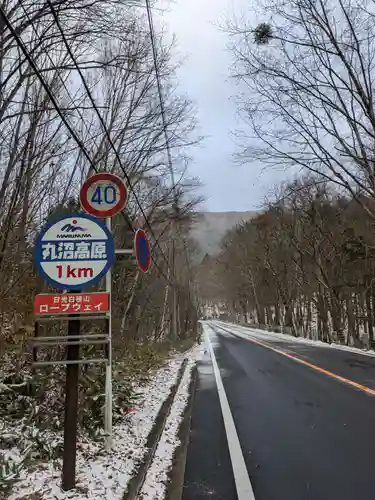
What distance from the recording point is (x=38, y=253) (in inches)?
172

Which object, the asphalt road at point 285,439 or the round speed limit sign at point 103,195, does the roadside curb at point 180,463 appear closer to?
the asphalt road at point 285,439

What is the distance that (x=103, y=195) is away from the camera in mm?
5578

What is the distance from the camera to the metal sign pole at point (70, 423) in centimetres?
414

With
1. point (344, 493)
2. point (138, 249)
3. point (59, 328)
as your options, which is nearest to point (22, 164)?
point (59, 328)

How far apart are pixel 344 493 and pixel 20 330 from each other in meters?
4.19

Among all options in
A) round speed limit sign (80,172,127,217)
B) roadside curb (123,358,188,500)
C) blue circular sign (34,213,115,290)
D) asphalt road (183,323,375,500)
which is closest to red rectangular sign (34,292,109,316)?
blue circular sign (34,213,115,290)

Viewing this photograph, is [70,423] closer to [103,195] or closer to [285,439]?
[103,195]

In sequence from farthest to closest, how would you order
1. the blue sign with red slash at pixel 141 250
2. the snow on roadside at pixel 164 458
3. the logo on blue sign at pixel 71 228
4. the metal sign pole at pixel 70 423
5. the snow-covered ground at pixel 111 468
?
the blue sign with red slash at pixel 141 250
the logo on blue sign at pixel 71 228
the snow on roadside at pixel 164 458
the metal sign pole at pixel 70 423
the snow-covered ground at pixel 111 468

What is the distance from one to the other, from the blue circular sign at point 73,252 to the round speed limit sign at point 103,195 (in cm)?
97

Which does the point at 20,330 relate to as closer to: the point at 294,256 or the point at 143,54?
the point at 143,54

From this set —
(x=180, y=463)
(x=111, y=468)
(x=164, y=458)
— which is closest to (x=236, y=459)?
(x=180, y=463)

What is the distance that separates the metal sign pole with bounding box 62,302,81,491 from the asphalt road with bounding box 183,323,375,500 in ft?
3.69

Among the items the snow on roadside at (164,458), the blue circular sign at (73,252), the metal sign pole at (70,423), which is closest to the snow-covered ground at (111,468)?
the snow on roadside at (164,458)

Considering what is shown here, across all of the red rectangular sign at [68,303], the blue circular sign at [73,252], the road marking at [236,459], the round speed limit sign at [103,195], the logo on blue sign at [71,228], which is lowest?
the road marking at [236,459]
